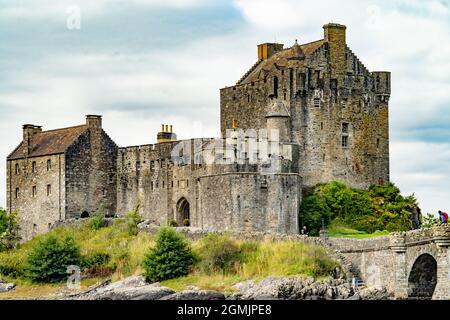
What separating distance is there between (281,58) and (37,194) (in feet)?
55.2

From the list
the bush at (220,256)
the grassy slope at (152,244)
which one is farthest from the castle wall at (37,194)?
the bush at (220,256)

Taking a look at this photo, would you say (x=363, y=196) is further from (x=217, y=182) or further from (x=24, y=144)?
(x=24, y=144)

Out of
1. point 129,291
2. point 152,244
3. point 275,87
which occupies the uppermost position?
point 275,87

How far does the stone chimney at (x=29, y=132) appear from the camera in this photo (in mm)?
98375

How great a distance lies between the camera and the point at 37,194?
316 feet

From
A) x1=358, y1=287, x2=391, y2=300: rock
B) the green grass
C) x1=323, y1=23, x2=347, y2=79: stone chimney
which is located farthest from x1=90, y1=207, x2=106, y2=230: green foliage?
x1=358, y1=287, x2=391, y2=300: rock

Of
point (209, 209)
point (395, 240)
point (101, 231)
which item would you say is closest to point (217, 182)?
point (209, 209)

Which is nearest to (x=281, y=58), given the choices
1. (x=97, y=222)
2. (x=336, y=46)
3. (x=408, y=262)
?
(x=336, y=46)

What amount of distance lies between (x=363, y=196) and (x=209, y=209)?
9753 millimetres

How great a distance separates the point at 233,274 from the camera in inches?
3108

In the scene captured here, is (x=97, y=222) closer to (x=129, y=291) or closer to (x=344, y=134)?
(x=129, y=291)

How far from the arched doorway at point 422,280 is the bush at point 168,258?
13.0 meters

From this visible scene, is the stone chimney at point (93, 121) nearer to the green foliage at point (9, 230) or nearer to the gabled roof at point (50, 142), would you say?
the gabled roof at point (50, 142)
